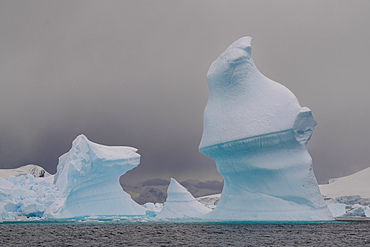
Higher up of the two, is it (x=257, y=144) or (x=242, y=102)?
(x=242, y=102)

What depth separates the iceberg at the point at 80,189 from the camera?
101 ft

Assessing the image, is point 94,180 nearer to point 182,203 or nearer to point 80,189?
point 80,189

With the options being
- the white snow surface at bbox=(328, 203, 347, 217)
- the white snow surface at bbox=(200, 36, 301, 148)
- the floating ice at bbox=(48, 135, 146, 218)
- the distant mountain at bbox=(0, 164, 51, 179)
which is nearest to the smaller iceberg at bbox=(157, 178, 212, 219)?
the white snow surface at bbox=(200, 36, 301, 148)

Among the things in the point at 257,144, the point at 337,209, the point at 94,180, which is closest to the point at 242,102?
the point at 257,144

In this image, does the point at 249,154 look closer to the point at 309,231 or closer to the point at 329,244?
the point at 309,231

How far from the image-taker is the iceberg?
30859 mm

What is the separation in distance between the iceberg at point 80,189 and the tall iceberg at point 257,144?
37.7ft

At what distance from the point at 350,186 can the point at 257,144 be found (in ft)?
166

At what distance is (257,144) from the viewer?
2138 cm

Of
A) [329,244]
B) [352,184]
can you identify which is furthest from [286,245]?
[352,184]

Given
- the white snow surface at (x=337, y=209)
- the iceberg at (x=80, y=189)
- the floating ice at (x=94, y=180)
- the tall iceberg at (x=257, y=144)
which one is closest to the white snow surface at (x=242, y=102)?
the tall iceberg at (x=257, y=144)

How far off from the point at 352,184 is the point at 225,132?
5161 cm

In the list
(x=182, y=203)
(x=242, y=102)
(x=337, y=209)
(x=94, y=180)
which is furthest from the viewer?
(x=94, y=180)

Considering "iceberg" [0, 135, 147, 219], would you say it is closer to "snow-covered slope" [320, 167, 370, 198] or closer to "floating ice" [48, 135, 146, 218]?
"floating ice" [48, 135, 146, 218]
